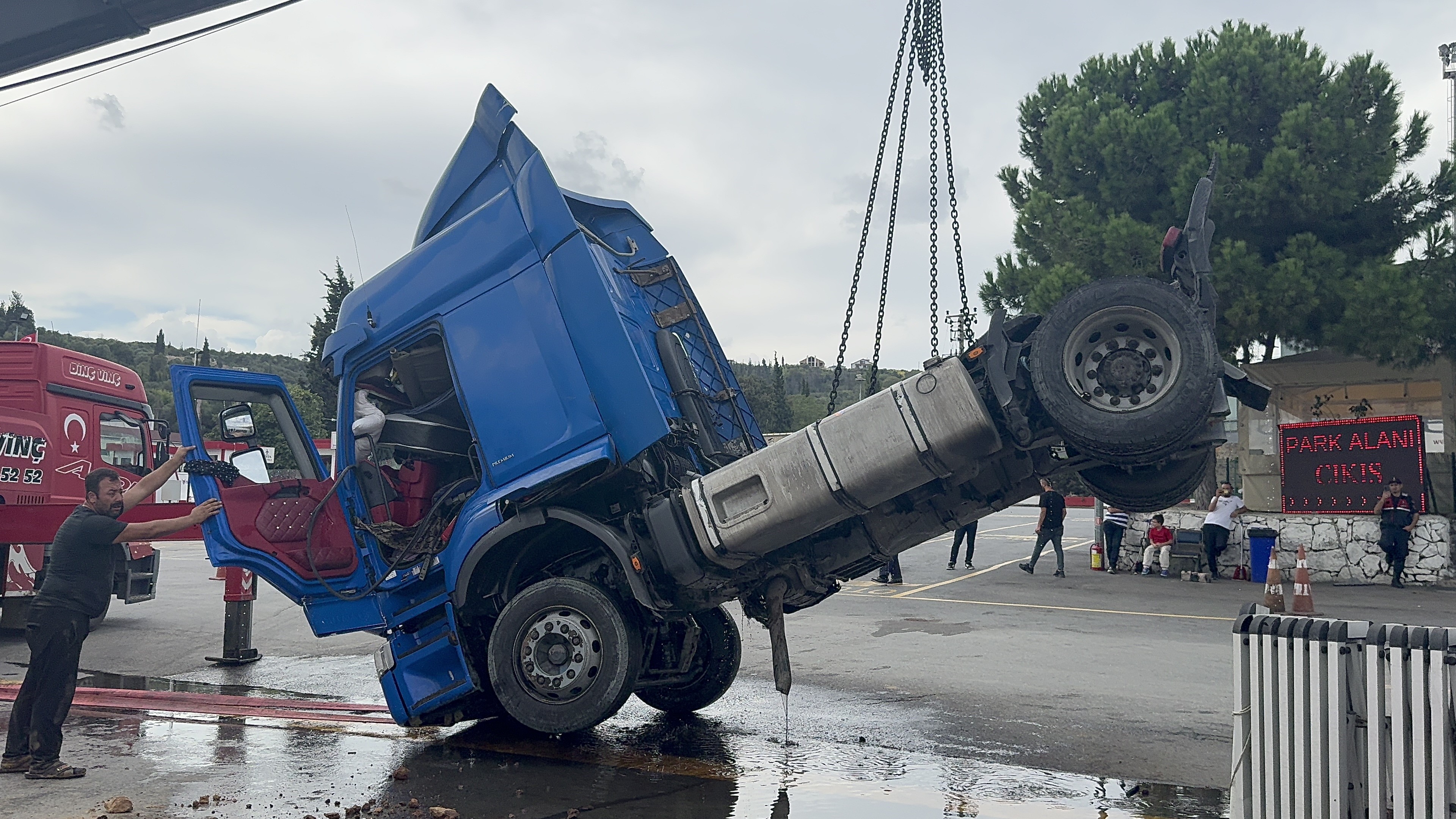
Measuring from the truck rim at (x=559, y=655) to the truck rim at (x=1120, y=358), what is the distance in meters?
2.89

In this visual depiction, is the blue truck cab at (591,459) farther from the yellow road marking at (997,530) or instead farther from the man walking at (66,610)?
the yellow road marking at (997,530)

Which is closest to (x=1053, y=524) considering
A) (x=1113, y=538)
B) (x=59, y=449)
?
(x=1113, y=538)

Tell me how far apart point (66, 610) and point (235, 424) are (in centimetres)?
183

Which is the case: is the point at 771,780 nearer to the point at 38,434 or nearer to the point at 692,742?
the point at 692,742

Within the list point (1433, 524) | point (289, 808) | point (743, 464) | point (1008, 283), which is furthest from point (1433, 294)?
point (289, 808)

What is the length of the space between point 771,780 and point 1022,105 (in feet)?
61.6

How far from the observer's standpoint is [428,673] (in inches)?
253

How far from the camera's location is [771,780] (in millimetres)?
5441

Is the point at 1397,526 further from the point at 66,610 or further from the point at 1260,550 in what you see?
the point at 66,610

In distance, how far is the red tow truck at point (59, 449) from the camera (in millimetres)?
10711

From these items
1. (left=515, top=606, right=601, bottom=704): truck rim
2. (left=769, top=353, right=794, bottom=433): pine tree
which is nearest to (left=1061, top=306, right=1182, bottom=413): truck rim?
(left=515, top=606, right=601, bottom=704): truck rim

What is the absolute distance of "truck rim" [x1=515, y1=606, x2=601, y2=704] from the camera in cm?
593

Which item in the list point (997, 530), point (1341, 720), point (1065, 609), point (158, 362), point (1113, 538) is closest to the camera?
point (1341, 720)

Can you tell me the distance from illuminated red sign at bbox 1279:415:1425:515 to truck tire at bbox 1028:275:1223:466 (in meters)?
12.7
